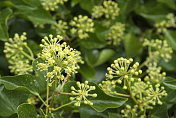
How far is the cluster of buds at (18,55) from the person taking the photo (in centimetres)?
173

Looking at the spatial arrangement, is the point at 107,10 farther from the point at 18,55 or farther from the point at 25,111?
the point at 25,111

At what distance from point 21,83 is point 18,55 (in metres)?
0.46

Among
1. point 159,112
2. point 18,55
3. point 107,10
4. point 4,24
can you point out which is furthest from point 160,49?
point 4,24

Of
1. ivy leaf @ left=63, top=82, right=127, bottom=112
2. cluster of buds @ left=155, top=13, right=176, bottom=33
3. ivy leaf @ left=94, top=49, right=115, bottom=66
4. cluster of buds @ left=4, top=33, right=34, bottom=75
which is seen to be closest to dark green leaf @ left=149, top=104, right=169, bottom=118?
ivy leaf @ left=63, top=82, right=127, bottom=112

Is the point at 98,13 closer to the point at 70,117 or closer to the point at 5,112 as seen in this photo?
the point at 70,117

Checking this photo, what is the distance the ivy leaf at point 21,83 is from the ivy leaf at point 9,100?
13 cm

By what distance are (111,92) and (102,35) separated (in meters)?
0.74

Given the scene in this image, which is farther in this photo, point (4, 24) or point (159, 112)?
point (4, 24)

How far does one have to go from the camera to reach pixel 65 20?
225 centimetres

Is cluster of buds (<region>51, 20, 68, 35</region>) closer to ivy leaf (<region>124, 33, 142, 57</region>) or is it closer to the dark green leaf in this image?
ivy leaf (<region>124, 33, 142, 57</region>)

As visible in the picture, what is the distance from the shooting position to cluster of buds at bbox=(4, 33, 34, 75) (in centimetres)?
173

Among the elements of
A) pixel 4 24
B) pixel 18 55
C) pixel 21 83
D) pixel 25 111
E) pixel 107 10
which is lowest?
pixel 25 111

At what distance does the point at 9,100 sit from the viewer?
4.96 feet

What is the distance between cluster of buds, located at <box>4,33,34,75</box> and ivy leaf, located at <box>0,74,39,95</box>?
282 mm
